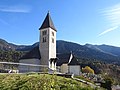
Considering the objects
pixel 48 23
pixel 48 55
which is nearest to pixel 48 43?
pixel 48 55

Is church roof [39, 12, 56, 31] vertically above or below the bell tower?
above

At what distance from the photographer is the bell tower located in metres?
45.4

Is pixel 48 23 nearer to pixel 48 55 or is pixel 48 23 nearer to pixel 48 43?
pixel 48 43

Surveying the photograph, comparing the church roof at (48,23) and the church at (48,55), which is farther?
the church roof at (48,23)

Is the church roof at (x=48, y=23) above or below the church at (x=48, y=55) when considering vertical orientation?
above

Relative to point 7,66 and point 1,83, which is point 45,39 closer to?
point 7,66

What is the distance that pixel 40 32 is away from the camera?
49594mm

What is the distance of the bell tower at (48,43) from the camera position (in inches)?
1786

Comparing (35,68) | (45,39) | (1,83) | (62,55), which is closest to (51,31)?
(45,39)

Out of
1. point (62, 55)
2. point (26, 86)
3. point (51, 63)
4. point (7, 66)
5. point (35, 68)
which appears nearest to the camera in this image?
point (26, 86)

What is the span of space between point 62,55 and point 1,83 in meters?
38.4

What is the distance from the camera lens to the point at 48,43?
46250 millimetres

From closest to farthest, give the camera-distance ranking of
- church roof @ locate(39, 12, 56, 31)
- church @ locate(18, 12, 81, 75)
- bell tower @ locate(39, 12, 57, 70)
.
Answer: bell tower @ locate(39, 12, 57, 70) → church @ locate(18, 12, 81, 75) → church roof @ locate(39, 12, 56, 31)

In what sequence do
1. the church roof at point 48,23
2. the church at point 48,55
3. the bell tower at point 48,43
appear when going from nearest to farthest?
the bell tower at point 48,43 < the church at point 48,55 < the church roof at point 48,23
